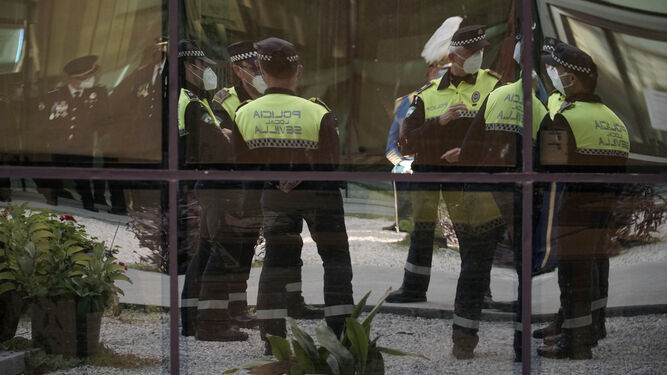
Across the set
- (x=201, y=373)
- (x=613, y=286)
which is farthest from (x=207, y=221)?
(x=613, y=286)

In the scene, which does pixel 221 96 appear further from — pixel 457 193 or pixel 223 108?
pixel 457 193

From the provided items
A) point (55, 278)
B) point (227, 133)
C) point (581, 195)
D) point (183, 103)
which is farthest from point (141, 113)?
point (581, 195)

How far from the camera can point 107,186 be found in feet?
12.3

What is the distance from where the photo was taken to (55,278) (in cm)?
376

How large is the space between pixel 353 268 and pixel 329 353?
450 millimetres

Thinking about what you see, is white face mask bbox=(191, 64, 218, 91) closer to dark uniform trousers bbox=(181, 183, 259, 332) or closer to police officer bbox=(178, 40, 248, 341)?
police officer bbox=(178, 40, 248, 341)

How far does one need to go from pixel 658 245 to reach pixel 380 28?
1.88m

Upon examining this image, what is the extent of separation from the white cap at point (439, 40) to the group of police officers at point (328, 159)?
0.01 meters

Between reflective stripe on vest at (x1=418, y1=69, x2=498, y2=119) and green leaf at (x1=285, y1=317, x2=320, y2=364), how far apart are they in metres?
1.26

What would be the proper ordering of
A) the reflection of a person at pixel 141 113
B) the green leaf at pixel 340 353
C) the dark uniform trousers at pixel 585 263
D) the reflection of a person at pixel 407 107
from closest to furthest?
the green leaf at pixel 340 353 → the reflection of a person at pixel 141 113 → the reflection of a person at pixel 407 107 → the dark uniform trousers at pixel 585 263

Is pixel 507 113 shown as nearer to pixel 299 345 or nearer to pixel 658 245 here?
pixel 658 245

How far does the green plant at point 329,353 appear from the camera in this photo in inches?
145

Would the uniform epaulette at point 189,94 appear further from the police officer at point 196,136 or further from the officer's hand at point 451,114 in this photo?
the officer's hand at point 451,114

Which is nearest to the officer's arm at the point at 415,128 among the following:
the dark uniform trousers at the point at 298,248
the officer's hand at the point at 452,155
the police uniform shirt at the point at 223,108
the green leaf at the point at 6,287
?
the officer's hand at the point at 452,155
